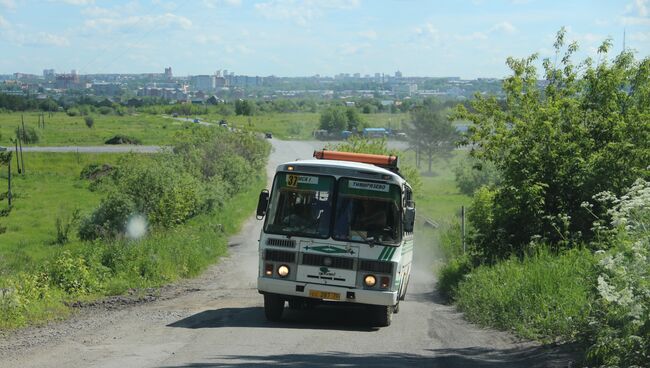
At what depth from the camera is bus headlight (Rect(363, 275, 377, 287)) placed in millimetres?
14570

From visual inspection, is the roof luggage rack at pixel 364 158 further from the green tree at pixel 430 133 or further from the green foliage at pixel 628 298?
the green tree at pixel 430 133

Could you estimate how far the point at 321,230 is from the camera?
1466cm

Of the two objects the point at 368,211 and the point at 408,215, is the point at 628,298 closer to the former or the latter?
the point at 408,215

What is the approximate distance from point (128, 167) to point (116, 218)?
13.1ft

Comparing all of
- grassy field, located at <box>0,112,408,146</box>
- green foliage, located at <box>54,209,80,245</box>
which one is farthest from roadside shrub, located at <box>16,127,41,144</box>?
green foliage, located at <box>54,209,80,245</box>

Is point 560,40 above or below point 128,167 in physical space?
above

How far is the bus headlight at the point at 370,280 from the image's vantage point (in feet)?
47.8

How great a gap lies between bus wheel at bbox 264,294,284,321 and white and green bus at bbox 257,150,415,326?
0.04 m

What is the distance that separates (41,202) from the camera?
68938 millimetres

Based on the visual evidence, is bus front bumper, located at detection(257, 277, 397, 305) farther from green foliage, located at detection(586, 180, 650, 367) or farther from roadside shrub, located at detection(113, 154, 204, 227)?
roadside shrub, located at detection(113, 154, 204, 227)

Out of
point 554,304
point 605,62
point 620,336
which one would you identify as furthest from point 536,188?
point 620,336

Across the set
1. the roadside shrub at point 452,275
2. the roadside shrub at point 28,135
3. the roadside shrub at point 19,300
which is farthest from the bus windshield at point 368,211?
the roadside shrub at point 28,135

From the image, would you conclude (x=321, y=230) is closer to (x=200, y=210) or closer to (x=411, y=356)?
(x=411, y=356)

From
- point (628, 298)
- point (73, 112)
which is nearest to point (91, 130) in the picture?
point (73, 112)
